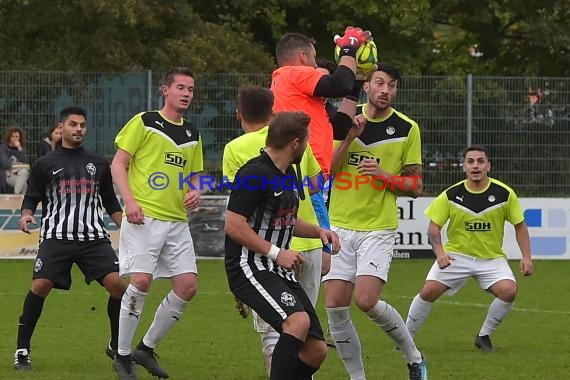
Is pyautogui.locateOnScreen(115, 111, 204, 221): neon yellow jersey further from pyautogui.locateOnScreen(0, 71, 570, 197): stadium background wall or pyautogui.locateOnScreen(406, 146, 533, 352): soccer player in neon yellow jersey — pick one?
pyautogui.locateOnScreen(0, 71, 570, 197): stadium background wall

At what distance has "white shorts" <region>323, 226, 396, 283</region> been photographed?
8.62 meters

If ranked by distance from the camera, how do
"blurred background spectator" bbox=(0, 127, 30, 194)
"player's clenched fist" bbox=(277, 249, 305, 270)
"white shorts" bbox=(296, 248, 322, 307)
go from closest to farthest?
"player's clenched fist" bbox=(277, 249, 305, 270)
"white shorts" bbox=(296, 248, 322, 307)
"blurred background spectator" bbox=(0, 127, 30, 194)

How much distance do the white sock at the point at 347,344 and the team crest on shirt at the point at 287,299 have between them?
1.55 meters

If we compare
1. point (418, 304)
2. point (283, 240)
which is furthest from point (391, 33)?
point (283, 240)

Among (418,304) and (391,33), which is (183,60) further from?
(418,304)

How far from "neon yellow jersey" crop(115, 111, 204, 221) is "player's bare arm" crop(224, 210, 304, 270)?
206 cm


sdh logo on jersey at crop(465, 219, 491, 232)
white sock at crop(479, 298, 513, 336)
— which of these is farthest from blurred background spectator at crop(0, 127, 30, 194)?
white sock at crop(479, 298, 513, 336)

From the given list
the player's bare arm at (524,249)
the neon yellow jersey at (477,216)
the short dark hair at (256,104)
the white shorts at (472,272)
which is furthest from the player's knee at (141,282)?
the player's bare arm at (524,249)

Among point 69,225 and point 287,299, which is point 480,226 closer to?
point 69,225

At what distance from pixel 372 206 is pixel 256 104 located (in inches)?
62.1

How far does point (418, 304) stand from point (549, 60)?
2110 centimetres

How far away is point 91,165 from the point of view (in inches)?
372

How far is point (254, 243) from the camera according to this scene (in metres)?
6.79

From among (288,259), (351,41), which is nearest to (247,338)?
(351,41)
